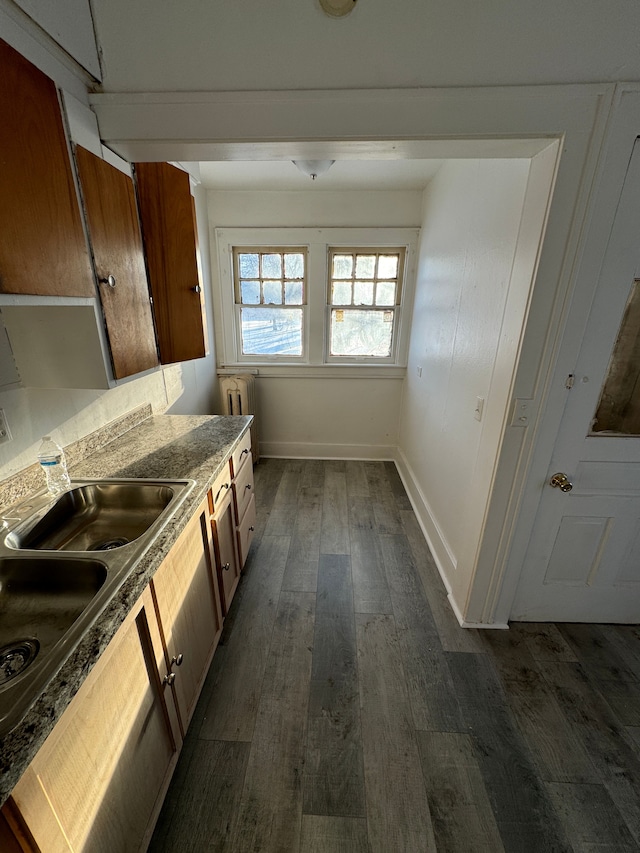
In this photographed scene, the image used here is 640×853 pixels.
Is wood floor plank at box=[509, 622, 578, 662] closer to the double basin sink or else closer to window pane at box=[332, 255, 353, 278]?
the double basin sink

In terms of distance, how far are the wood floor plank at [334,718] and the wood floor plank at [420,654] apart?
253 millimetres

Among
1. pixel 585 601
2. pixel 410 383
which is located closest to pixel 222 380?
pixel 410 383

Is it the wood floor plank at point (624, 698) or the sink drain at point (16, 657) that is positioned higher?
the sink drain at point (16, 657)

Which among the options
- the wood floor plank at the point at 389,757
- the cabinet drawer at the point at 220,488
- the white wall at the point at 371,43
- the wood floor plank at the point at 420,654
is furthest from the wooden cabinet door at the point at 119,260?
the wood floor plank at the point at 420,654

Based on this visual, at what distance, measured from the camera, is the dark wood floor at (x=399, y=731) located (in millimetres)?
1053

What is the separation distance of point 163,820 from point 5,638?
83cm

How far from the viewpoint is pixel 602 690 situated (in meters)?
1.44

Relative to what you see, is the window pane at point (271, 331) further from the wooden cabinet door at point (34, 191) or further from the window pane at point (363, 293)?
the wooden cabinet door at point (34, 191)

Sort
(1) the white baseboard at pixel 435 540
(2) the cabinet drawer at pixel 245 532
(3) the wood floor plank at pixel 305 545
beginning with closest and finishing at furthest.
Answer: (1) the white baseboard at pixel 435 540
(2) the cabinet drawer at pixel 245 532
(3) the wood floor plank at pixel 305 545

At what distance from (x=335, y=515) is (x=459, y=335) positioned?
1602 millimetres

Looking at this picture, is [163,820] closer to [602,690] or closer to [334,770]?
[334,770]

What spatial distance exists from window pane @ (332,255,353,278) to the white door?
2276 mm

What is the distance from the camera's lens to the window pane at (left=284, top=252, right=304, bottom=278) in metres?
3.14

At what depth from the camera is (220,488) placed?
5.01 feet
